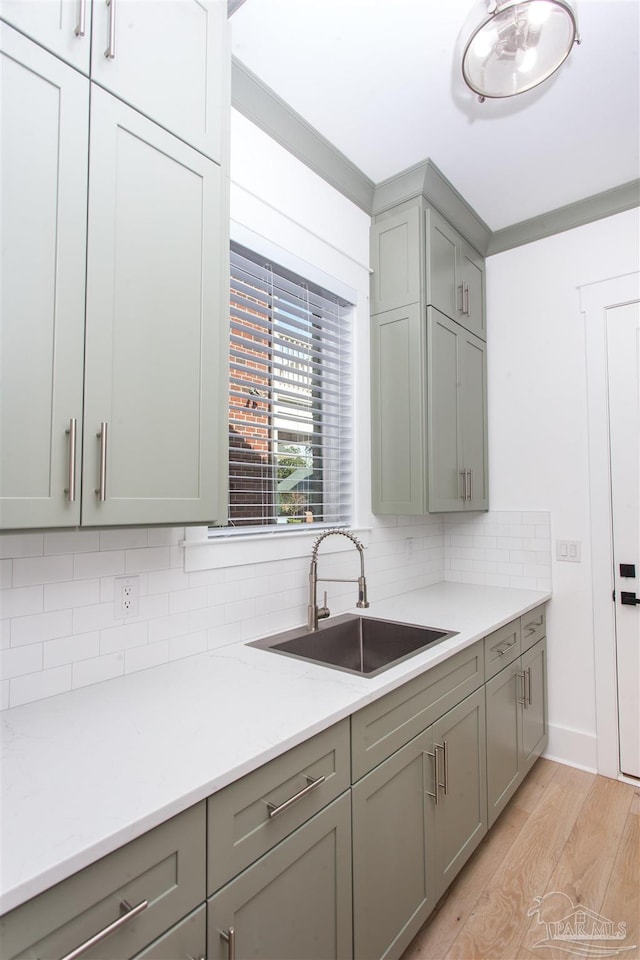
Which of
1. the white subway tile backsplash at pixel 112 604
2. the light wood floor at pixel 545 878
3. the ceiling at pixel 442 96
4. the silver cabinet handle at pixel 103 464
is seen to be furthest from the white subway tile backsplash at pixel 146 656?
the ceiling at pixel 442 96

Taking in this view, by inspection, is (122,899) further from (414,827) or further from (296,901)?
(414,827)

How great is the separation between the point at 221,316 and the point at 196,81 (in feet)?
1.99

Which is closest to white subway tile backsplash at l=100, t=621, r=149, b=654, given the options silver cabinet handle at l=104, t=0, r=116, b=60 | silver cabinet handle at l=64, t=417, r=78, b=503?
silver cabinet handle at l=64, t=417, r=78, b=503

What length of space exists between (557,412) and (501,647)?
53.7 inches

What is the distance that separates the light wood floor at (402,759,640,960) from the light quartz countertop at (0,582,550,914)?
2.99ft

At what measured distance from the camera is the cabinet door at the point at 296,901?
985mm

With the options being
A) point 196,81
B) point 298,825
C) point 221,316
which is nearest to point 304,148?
point 196,81

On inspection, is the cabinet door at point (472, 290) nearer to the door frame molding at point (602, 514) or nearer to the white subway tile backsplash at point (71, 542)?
the door frame molding at point (602, 514)

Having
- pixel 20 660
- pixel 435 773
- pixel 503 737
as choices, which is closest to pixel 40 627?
pixel 20 660

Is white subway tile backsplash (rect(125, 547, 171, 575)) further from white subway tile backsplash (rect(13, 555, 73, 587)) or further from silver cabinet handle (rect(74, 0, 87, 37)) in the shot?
silver cabinet handle (rect(74, 0, 87, 37))

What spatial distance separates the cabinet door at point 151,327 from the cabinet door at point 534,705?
75.8 inches

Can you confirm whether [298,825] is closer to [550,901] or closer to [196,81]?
[550,901]

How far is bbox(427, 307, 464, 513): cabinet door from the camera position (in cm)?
248

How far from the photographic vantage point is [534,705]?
8.39 feet
